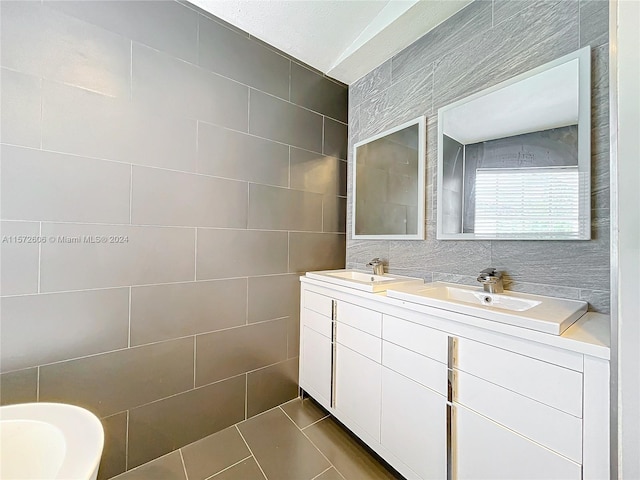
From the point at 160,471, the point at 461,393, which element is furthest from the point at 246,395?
the point at 461,393

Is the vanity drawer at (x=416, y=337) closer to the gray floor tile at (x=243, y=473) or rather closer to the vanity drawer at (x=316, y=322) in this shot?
the vanity drawer at (x=316, y=322)

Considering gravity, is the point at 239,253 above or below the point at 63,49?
below

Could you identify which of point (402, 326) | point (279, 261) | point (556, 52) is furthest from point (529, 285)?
point (279, 261)

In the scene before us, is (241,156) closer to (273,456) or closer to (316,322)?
(316,322)

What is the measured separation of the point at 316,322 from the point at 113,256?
1.21 m

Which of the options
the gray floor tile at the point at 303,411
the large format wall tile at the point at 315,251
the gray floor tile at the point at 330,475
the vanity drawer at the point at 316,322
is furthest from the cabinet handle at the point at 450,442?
the large format wall tile at the point at 315,251

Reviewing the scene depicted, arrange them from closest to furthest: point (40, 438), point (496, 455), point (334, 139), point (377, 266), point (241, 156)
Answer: point (40, 438), point (496, 455), point (241, 156), point (377, 266), point (334, 139)

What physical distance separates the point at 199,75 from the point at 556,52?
180 cm

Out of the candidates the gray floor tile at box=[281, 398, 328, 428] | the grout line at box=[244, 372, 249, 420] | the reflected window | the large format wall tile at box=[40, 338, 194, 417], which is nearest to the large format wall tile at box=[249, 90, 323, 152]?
the reflected window

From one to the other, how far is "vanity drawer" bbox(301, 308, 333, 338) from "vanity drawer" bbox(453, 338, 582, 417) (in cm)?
82

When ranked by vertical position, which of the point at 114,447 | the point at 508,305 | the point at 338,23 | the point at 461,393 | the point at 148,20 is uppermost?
the point at 338,23

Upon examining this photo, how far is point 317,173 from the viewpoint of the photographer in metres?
2.10

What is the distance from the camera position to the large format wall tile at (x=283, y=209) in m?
1.77

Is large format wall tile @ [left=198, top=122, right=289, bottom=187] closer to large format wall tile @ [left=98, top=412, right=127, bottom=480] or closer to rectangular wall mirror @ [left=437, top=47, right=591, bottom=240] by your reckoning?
rectangular wall mirror @ [left=437, top=47, right=591, bottom=240]
